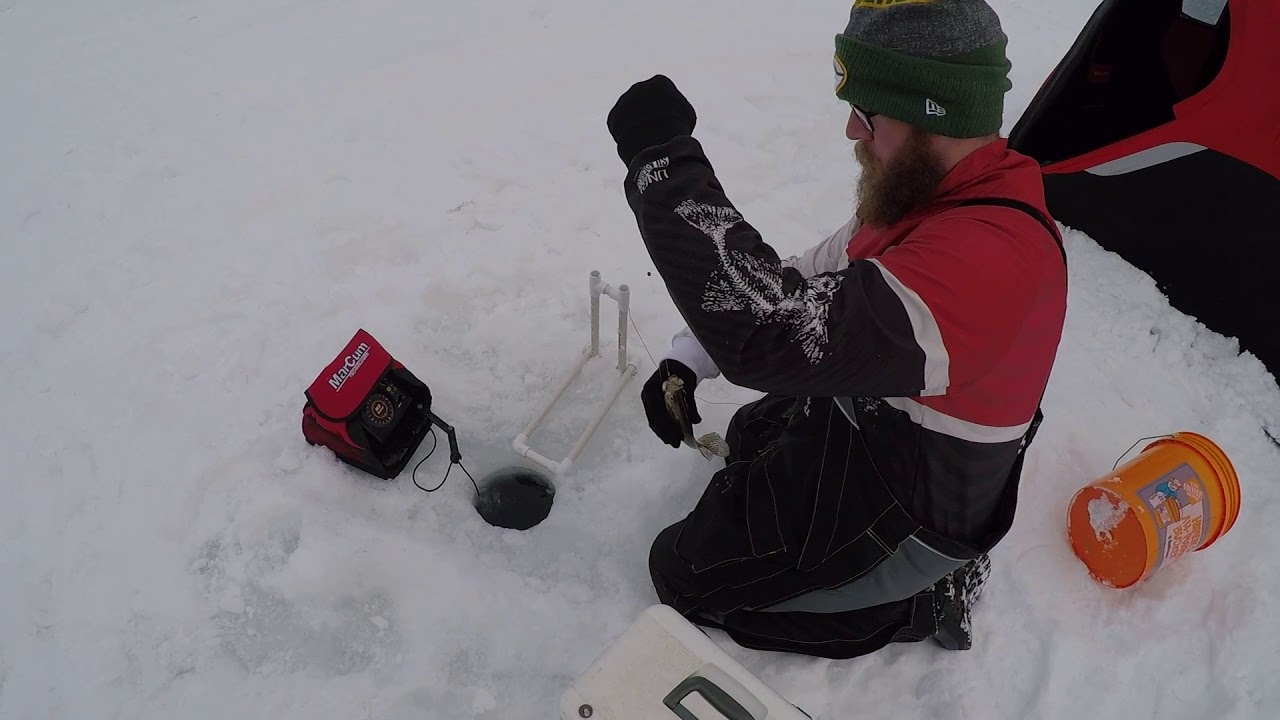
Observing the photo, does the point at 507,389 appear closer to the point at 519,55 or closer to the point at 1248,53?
the point at 519,55

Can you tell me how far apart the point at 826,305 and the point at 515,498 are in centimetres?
156

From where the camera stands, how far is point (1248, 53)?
278 cm

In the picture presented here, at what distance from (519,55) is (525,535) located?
10.4ft

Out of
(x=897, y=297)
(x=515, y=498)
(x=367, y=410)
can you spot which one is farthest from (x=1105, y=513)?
(x=367, y=410)

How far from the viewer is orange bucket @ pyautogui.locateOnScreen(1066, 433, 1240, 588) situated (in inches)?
84.4

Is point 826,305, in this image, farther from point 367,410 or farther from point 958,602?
point 367,410

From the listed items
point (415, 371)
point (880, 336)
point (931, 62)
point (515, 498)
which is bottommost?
point (515, 498)

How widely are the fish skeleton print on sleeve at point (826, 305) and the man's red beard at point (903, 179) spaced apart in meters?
0.21

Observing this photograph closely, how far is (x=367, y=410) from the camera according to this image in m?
2.35

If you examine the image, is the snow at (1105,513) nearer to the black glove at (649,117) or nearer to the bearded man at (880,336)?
the bearded man at (880,336)

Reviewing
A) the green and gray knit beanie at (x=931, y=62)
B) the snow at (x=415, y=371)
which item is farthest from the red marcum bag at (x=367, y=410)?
the green and gray knit beanie at (x=931, y=62)

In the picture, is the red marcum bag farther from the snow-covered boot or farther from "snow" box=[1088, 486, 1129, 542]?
"snow" box=[1088, 486, 1129, 542]

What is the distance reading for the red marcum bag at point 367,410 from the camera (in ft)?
7.59

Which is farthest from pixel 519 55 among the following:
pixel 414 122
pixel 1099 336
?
pixel 1099 336
